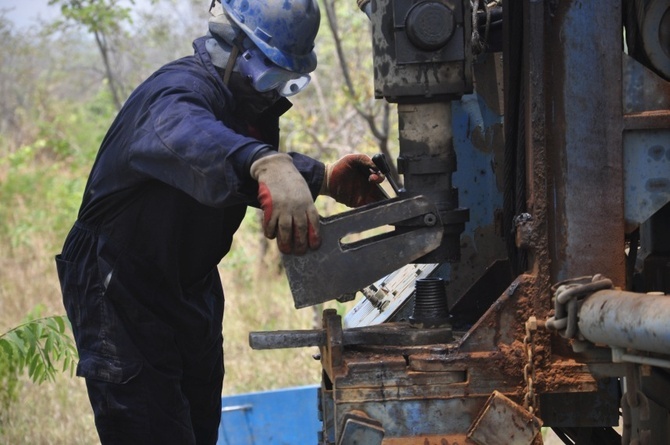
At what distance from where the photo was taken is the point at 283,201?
2.67 metres

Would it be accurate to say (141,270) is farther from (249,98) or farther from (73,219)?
(73,219)

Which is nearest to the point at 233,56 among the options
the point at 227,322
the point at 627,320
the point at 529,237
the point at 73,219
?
the point at 529,237

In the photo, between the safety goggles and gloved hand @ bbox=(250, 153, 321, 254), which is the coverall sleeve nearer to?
gloved hand @ bbox=(250, 153, 321, 254)

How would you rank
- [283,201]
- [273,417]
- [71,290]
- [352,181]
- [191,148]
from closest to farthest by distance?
[283,201] < [191,148] < [71,290] < [352,181] < [273,417]

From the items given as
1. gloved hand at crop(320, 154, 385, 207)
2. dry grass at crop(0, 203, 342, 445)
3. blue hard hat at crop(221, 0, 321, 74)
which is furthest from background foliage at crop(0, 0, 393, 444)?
blue hard hat at crop(221, 0, 321, 74)

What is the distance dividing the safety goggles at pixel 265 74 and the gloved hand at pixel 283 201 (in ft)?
2.39

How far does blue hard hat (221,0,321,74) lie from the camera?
3.36 m

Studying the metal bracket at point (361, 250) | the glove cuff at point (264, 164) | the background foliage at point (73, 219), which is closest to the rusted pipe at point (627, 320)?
the metal bracket at point (361, 250)

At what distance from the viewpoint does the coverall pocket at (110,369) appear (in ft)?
11.4

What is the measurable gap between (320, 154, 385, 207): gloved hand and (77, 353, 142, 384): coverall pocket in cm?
101

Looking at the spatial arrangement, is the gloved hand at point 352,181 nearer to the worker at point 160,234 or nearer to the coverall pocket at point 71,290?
the worker at point 160,234

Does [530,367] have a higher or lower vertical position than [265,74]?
lower

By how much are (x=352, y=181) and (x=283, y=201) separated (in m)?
1.28

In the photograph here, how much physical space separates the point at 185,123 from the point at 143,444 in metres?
1.26
